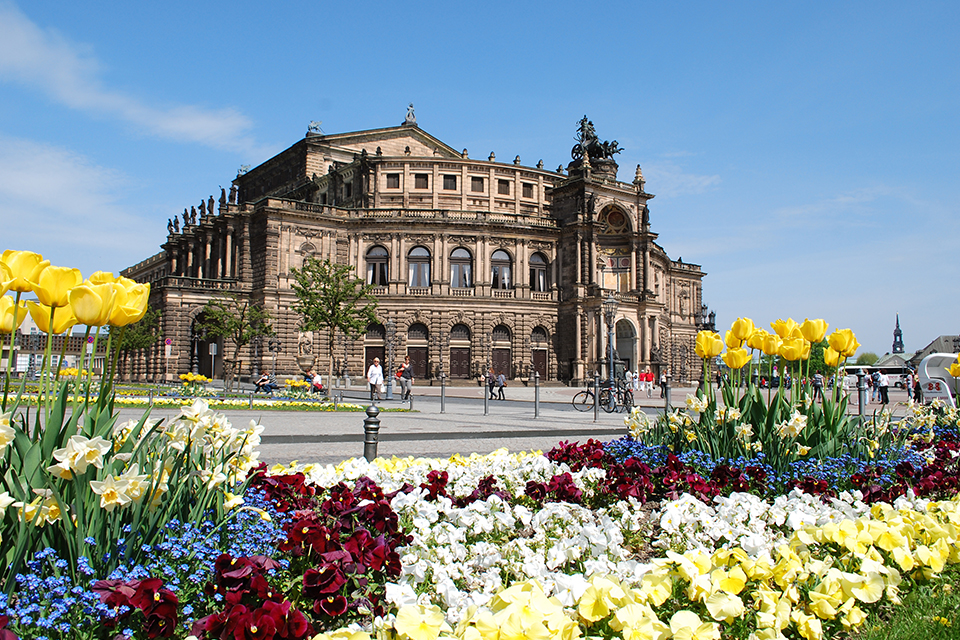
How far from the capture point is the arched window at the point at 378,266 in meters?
50.4

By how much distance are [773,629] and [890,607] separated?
125cm

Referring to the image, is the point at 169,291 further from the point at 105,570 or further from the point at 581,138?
the point at 105,570

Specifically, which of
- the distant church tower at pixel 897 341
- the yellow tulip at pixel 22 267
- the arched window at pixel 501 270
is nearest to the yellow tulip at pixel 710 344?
the yellow tulip at pixel 22 267

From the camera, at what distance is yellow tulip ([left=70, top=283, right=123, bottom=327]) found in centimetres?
352

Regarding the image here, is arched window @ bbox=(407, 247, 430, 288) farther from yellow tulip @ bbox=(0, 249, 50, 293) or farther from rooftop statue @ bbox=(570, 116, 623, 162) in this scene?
yellow tulip @ bbox=(0, 249, 50, 293)

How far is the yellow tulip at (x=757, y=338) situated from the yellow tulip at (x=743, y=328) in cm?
4

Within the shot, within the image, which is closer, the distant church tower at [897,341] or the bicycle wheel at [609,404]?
the bicycle wheel at [609,404]

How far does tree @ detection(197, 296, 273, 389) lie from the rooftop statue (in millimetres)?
28666

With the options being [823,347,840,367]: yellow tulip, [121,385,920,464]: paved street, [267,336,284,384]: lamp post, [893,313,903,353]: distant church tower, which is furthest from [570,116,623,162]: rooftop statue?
[893,313,903,353]: distant church tower

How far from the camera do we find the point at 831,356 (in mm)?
7383

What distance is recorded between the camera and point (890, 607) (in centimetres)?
382

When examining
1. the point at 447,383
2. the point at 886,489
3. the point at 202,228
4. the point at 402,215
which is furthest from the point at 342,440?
the point at 202,228

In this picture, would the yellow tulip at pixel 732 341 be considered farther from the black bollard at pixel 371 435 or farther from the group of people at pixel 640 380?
the group of people at pixel 640 380

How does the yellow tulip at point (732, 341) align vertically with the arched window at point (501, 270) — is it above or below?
below
